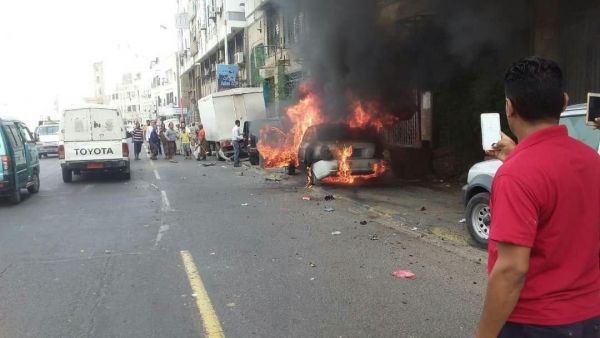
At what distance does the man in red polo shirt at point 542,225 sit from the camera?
1.63 m

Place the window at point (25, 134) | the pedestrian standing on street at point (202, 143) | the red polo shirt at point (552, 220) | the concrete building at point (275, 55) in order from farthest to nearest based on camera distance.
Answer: the pedestrian standing on street at point (202, 143)
the concrete building at point (275, 55)
the window at point (25, 134)
the red polo shirt at point (552, 220)

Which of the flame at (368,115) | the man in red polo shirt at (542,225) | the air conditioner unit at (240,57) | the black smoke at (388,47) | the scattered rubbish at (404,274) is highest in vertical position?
the air conditioner unit at (240,57)

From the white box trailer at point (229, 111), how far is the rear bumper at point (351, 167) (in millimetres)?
10663

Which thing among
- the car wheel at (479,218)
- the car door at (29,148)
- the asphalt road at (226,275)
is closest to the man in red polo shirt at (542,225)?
the asphalt road at (226,275)

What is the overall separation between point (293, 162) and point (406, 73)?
12.9 ft

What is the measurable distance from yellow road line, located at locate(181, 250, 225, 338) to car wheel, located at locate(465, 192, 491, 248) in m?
3.47

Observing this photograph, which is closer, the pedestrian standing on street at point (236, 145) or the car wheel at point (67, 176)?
the car wheel at point (67, 176)

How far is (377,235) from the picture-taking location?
283 inches

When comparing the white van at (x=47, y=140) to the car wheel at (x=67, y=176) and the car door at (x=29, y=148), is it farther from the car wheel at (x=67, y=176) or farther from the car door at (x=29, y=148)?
the car door at (x=29, y=148)

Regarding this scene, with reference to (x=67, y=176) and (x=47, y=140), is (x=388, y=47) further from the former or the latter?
(x=47, y=140)

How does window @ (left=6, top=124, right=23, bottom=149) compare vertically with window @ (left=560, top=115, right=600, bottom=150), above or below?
above

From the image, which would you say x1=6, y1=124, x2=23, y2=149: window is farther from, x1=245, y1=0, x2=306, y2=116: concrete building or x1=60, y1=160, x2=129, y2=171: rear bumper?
x1=245, y1=0, x2=306, y2=116: concrete building

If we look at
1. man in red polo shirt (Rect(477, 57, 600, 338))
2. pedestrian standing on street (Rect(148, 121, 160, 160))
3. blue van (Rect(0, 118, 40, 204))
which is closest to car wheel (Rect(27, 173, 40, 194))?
blue van (Rect(0, 118, 40, 204))

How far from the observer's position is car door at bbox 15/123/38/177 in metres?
11.5
